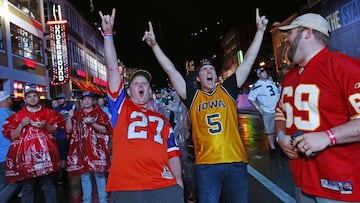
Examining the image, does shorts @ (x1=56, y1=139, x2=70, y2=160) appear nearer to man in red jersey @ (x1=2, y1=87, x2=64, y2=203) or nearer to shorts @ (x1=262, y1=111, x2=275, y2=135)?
man in red jersey @ (x1=2, y1=87, x2=64, y2=203)

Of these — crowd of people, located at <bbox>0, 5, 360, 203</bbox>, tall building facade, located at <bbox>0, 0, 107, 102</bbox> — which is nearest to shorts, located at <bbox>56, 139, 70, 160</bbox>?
crowd of people, located at <bbox>0, 5, 360, 203</bbox>

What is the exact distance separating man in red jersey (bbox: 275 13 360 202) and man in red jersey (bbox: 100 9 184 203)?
3.31 ft

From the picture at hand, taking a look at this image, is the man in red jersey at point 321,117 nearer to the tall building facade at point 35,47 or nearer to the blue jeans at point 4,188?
the blue jeans at point 4,188

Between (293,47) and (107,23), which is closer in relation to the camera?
(293,47)

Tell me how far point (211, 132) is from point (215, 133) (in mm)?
45

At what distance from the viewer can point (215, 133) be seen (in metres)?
3.43

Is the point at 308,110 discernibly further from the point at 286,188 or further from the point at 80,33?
the point at 80,33

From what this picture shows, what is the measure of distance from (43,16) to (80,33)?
14577mm

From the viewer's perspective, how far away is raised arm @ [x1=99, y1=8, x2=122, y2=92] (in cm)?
296

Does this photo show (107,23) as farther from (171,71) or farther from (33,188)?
(33,188)

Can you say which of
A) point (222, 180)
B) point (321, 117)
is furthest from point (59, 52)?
point (321, 117)

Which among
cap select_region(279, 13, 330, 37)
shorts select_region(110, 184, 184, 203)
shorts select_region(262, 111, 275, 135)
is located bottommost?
shorts select_region(110, 184, 184, 203)

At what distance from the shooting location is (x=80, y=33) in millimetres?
42188

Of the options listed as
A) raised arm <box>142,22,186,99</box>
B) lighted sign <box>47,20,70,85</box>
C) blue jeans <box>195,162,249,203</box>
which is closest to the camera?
blue jeans <box>195,162,249,203</box>
